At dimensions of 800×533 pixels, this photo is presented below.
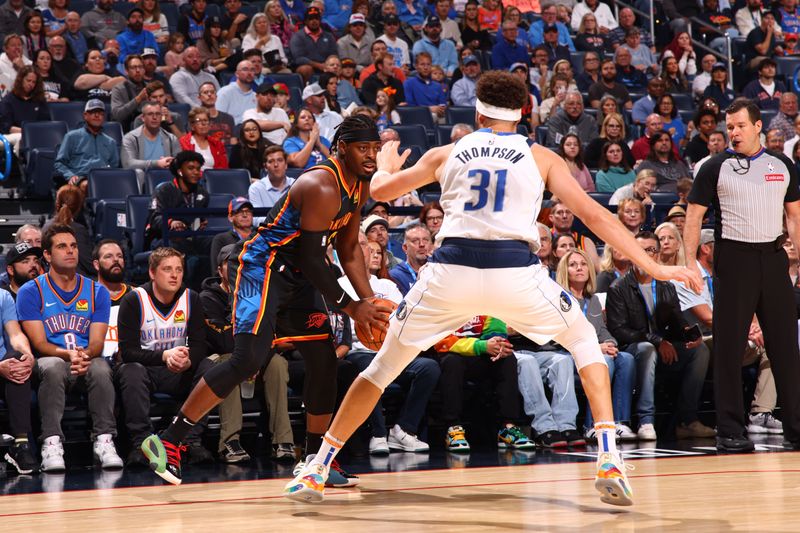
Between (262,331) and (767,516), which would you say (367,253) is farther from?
(767,516)

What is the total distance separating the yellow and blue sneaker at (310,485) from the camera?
4.67 meters

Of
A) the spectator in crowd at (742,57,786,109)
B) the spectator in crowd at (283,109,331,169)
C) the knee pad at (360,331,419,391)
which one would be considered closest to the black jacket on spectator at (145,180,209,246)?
the spectator in crowd at (283,109,331,169)

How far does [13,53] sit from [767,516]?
30.9 ft

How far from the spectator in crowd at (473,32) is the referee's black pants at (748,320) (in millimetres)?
8580

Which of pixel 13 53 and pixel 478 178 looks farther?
pixel 13 53

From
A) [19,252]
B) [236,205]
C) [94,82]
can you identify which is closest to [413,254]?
[236,205]

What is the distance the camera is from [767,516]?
4227mm

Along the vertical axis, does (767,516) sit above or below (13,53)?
below

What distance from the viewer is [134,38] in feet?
41.4

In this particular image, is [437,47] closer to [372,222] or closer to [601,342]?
[372,222]

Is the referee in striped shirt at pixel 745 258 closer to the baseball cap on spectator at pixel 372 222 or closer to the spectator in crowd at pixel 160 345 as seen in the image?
the baseball cap on spectator at pixel 372 222

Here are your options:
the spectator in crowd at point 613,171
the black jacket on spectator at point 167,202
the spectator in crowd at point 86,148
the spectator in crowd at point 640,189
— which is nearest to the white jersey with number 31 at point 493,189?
the black jacket on spectator at point 167,202

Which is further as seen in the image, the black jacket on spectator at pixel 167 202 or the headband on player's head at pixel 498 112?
the black jacket on spectator at pixel 167 202

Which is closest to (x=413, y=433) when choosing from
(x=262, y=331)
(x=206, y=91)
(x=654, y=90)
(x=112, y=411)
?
(x=112, y=411)
